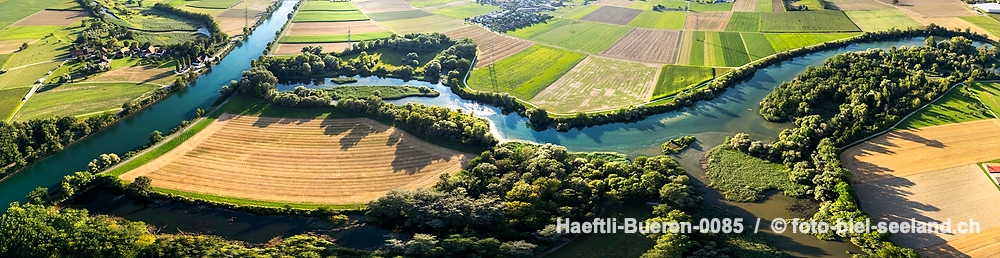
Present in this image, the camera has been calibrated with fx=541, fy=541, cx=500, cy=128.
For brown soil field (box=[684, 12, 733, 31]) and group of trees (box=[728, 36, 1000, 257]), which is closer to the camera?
group of trees (box=[728, 36, 1000, 257])

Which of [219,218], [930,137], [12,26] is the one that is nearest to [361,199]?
[219,218]

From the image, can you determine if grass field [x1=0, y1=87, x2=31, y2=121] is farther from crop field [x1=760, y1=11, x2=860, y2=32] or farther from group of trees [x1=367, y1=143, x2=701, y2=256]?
crop field [x1=760, y1=11, x2=860, y2=32]

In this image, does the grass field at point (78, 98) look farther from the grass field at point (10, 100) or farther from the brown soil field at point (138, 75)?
the brown soil field at point (138, 75)

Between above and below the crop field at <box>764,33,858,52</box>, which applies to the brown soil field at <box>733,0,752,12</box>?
above

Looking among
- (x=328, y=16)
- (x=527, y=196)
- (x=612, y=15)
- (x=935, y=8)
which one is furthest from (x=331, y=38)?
(x=935, y=8)

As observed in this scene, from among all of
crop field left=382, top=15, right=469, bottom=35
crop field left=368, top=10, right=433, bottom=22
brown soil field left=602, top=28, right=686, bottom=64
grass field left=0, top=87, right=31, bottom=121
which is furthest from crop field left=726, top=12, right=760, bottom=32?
grass field left=0, top=87, right=31, bottom=121

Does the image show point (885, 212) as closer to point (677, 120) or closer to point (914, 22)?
point (677, 120)
